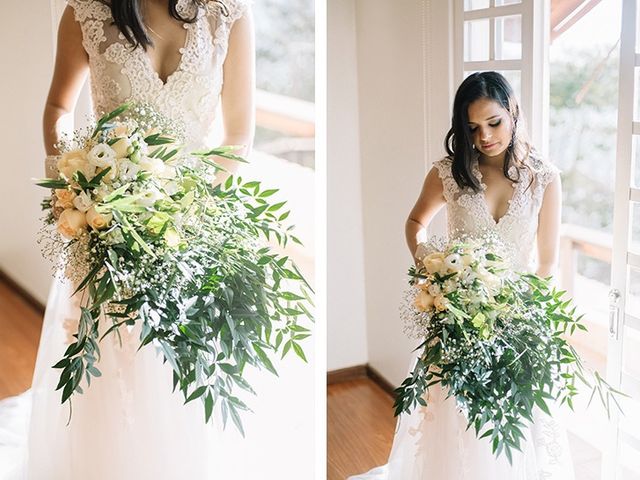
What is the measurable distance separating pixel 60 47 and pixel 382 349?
115cm

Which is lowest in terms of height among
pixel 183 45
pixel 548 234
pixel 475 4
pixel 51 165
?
pixel 548 234

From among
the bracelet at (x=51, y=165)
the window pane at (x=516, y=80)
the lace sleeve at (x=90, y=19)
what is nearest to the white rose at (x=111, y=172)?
the bracelet at (x=51, y=165)

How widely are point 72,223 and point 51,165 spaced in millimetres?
264

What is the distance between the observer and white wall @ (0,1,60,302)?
1.65 metres

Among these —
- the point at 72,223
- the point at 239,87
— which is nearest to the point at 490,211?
the point at 239,87

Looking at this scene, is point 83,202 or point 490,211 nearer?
point 83,202


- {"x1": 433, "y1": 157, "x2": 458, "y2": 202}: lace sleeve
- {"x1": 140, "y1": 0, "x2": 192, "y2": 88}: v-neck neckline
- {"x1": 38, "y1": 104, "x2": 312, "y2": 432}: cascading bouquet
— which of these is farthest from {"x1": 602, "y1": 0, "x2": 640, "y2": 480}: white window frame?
{"x1": 140, "y1": 0, "x2": 192, "y2": 88}: v-neck neckline

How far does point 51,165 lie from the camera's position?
5.52 ft

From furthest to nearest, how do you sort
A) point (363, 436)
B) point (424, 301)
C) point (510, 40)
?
1. point (363, 436)
2. point (510, 40)
3. point (424, 301)

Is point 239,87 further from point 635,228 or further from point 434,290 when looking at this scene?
point 635,228

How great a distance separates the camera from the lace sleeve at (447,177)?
1.92 m

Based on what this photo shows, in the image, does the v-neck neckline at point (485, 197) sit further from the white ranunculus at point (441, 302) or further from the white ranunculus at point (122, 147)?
the white ranunculus at point (122, 147)

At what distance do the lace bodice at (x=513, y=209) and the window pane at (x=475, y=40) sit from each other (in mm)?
269

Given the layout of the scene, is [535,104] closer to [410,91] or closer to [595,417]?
[410,91]
